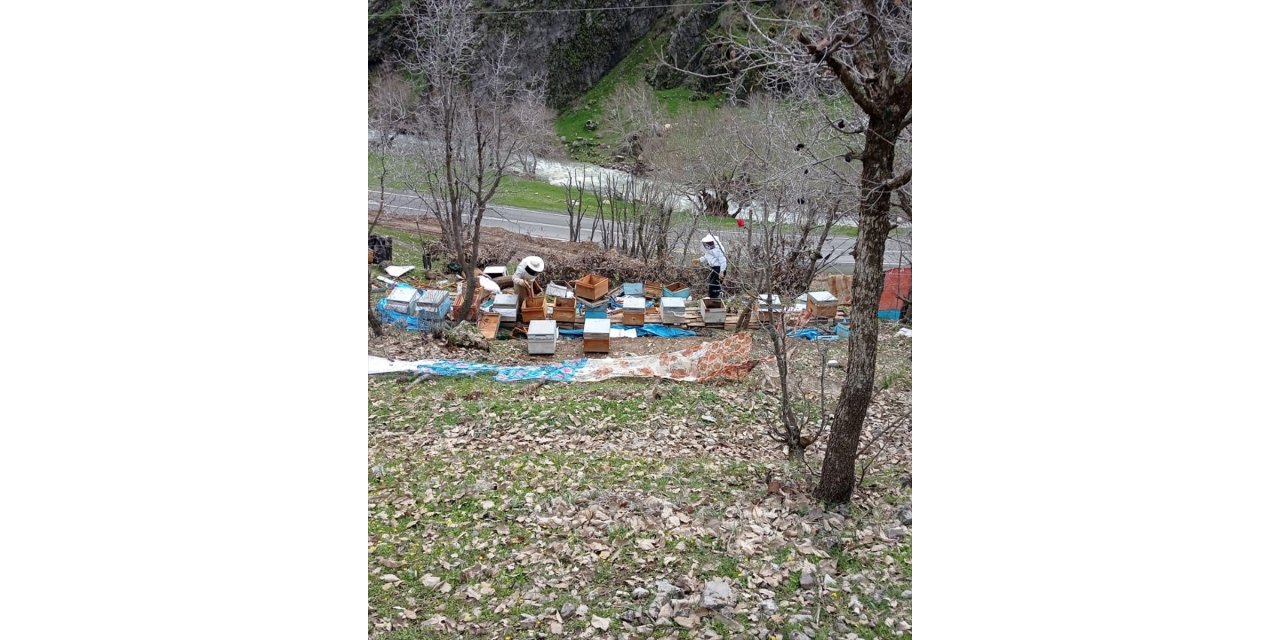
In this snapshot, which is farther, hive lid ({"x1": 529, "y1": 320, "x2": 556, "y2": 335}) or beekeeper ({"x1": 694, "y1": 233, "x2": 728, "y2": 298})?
beekeeper ({"x1": 694, "y1": 233, "x2": 728, "y2": 298})

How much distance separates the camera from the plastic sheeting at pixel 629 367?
442 centimetres

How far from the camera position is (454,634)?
6.52 feet

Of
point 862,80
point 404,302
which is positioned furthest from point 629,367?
point 862,80

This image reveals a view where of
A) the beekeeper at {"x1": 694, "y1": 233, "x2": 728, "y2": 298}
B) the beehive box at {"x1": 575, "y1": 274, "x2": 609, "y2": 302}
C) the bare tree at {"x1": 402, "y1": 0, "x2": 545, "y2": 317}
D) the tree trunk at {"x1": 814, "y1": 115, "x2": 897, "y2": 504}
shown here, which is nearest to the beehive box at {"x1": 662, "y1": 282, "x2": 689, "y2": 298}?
the beekeeper at {"x1": 694, "y1": 233, "x2": 728, "y2": 298}

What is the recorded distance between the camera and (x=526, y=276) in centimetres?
604

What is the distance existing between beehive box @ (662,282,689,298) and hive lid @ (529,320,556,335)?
1410 millimetres

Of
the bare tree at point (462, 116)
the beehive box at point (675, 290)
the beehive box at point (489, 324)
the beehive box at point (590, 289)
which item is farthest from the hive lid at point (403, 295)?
the beehive box at point (675, 290)

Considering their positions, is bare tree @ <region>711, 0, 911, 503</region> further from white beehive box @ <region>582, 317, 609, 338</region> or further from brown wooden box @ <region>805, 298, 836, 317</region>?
white beehive box @ <region>582, 317, 609, 338</region>

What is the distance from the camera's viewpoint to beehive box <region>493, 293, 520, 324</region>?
18.6 ft

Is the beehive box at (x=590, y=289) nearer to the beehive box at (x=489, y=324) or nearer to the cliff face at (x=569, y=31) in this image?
the beehive box at (x=489, y=324)

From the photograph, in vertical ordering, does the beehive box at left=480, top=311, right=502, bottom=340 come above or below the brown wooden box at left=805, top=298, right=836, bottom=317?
below

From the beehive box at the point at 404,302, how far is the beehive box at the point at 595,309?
1176 mm

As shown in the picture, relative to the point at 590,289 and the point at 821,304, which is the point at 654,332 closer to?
the point at 590,289

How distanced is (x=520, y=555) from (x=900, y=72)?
1734mm
